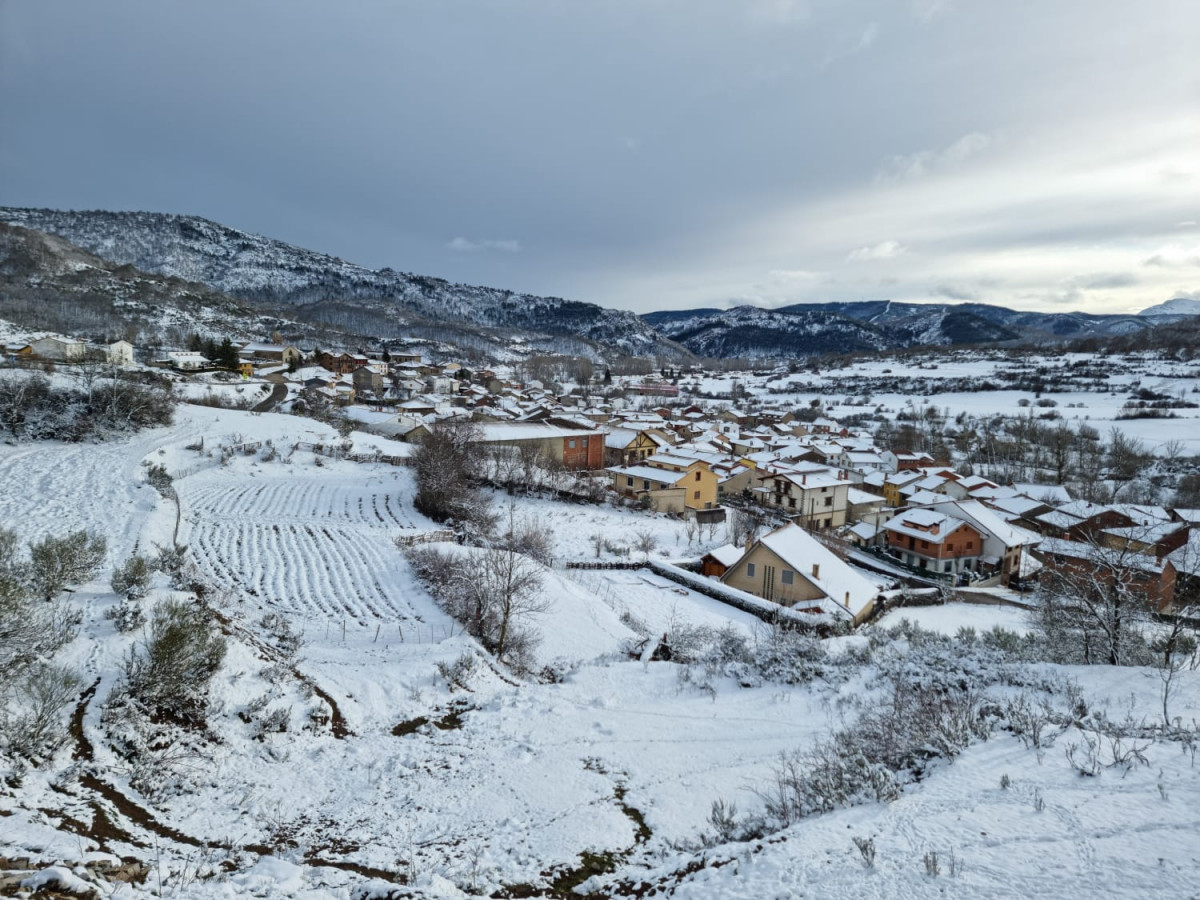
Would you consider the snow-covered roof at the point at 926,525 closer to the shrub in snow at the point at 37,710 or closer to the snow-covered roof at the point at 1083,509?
the snow-covered roof at the point at 1083,509

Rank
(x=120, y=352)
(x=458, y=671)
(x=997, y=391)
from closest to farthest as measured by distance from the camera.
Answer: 1. (x=458, y=671)
2. (x=120, y=352)
3. (x=997, y=391)

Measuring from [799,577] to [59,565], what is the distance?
59.2 ft

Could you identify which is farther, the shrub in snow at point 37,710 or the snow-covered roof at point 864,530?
the snow-covered roof at point 864,530

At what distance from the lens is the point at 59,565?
8.21 meters

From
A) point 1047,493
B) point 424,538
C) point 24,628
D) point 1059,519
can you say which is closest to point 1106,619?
point 24,628

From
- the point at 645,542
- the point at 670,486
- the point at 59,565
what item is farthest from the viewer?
the point at 670,486

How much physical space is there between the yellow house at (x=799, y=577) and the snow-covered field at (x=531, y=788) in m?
8.72

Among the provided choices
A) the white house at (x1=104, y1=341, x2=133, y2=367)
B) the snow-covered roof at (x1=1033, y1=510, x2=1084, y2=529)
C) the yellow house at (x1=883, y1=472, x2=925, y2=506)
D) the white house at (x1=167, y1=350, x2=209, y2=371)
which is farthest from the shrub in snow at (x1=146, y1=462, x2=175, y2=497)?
the snow-covered roof at (x1=1033, y1=510, x2=1084, y2=529)

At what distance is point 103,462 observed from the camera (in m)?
20.6

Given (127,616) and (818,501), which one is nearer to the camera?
(127,616)

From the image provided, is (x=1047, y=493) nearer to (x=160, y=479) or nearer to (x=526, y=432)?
(x=526, y=432)

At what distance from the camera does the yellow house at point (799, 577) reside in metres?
18.3

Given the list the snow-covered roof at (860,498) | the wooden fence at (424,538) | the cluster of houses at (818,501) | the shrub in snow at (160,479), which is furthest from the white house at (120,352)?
the snow-covered roof at (860,498)

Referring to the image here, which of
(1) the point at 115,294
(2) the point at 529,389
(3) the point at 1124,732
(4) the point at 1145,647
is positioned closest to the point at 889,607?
(4) the point at 1145,647
